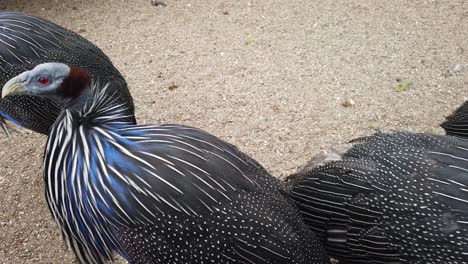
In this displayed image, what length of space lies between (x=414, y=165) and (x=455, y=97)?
6.77 feet

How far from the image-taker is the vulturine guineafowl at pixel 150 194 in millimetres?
1995

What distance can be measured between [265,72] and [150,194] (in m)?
2.59

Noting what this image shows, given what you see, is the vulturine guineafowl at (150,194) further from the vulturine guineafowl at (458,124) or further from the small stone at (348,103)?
the small stone at (348,103)

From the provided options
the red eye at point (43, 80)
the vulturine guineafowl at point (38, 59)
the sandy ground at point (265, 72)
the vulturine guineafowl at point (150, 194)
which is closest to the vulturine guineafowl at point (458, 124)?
the sandy ground at point (265, 72)

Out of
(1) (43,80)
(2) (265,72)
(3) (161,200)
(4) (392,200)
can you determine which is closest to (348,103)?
(2) (265,72)

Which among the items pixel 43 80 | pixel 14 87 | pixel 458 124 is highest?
pixel 458 124

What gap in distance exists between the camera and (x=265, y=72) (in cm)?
437

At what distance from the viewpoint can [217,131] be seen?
3.78 metres

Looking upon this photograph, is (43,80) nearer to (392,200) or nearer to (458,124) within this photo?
(392,200)

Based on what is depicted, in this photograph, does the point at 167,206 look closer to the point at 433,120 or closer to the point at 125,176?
the point at 125,176

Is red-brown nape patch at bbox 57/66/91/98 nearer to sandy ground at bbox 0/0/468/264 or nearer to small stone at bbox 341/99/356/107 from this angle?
sandy ground at bbox 0/0/468/264

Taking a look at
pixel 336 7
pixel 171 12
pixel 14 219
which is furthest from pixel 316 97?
pixel 14 219

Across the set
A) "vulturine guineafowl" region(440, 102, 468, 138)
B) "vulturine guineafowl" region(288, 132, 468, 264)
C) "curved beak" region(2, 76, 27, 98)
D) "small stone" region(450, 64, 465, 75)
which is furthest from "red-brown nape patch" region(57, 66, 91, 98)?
"small stone" region(450, 64, 465, 75)

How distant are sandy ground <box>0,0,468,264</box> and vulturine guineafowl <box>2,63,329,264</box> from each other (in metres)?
1.08
